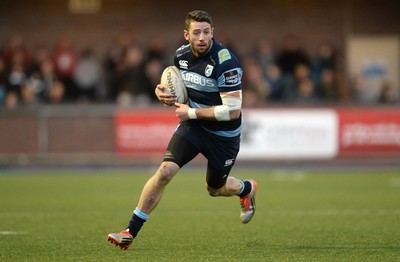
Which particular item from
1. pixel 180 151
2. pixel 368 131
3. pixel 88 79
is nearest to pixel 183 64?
pixel 180 151

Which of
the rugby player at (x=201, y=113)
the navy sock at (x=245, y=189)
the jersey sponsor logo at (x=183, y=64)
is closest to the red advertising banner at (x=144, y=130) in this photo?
the navy sock at (x=245, y=189)

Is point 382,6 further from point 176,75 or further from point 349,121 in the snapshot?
point 176,75

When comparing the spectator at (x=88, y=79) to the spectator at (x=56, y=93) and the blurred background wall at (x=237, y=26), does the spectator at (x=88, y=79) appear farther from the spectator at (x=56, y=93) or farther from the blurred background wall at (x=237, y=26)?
the blurred background wall at (x=237, y=26)

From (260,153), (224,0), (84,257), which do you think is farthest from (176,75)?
(224,0)

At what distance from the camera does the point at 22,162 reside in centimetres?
1828

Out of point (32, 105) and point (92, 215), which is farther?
point (32, 105)

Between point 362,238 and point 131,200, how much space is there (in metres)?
4.83

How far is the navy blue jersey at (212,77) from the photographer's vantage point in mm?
7719

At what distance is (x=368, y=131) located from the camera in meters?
18.2

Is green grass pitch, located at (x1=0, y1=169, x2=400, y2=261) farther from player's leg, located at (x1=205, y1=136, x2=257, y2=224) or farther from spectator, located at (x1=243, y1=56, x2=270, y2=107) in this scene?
spectator, located at (x1=243, y1=56, x2=270, y2=107)

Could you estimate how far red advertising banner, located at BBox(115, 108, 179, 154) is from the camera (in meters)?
17.9

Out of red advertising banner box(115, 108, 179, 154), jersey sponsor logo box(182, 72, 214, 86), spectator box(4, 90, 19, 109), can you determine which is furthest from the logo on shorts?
spectator box(4, 90, 19, 109)

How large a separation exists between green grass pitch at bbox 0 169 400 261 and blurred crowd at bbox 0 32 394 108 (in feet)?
9.95

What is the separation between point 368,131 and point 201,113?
11001 millimetres
